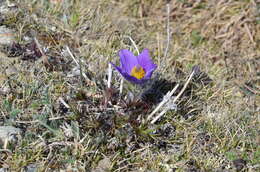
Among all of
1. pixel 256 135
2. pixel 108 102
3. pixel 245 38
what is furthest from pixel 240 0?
pixel 108 102

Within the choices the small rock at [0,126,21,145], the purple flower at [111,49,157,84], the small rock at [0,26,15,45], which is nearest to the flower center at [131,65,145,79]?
the purple flower at [111,49,157,84]

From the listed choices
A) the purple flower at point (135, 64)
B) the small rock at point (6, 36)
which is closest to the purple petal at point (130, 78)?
the purple flower at point (135, 64)

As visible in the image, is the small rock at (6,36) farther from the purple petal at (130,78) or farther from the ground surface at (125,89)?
the purple petal at (130,78)

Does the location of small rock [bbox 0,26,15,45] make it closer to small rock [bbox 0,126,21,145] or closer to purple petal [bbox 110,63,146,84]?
small rock [bbox 0,126,21,145]

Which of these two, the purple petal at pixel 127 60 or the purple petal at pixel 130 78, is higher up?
the purple petal at pixel 127 60

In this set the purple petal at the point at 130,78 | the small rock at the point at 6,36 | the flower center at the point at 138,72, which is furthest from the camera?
the small rock at the point at 6,36

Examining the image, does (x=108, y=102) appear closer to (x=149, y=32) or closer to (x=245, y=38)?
(x=149, y=32)
